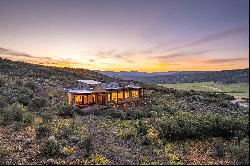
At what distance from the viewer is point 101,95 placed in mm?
38344

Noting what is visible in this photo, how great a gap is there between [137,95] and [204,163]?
34108 millimetres

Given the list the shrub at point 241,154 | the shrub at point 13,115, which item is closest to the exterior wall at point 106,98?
the shrub at point 13,115

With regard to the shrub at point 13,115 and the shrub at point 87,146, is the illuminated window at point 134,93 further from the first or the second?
the shrub at point 87,146

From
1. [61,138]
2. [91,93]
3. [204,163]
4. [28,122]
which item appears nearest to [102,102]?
[91,93]

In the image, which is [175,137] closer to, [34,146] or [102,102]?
[34,146]

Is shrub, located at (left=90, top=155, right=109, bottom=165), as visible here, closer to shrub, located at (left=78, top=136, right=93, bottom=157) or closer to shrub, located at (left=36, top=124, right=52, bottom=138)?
shrub, located at (left=78, top=136, right=93, bottom=157)

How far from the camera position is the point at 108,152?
1322 centimetres

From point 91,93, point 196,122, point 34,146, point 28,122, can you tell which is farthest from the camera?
point 91,93

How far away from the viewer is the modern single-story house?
36116mm

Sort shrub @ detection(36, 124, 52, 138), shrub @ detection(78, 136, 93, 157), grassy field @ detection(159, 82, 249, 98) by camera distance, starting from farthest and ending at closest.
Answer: shrub @ detection(36, 124, 52, 138)
shrub @ detection(78, 136, 93, 157)
grassy field @ detection(159, 82, 249, 98)

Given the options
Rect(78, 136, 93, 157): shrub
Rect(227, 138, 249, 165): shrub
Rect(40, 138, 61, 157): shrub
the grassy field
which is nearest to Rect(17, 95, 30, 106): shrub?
Rect(40, 138, 61, 157): shrub

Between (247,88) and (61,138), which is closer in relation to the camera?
(247,88)

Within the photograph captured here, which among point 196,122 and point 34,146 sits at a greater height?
point 196,122

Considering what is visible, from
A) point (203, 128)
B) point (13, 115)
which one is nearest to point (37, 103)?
point (13, 115)
